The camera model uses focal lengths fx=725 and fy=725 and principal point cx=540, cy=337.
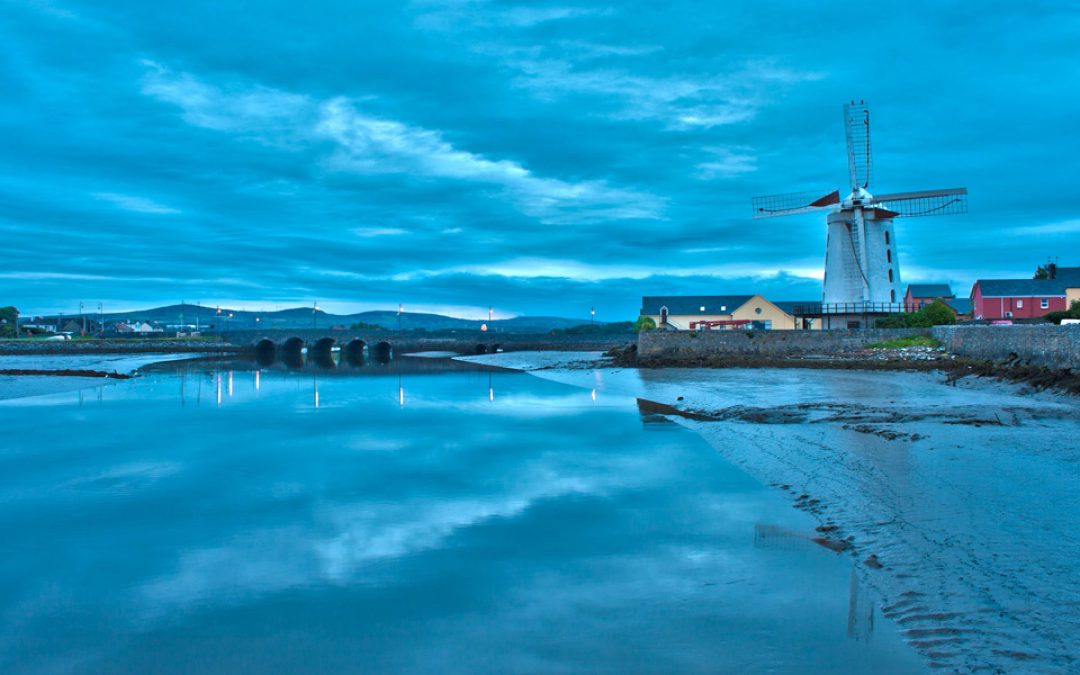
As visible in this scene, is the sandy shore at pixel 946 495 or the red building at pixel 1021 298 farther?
the red building at pixel 1021 298

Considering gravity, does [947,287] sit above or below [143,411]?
above

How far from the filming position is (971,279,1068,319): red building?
215ft

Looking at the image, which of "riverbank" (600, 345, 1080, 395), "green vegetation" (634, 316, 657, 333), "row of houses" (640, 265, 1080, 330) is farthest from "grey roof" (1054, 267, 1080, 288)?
"green vegetation" (634, 316, 657, 333)

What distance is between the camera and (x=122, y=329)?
592 feet

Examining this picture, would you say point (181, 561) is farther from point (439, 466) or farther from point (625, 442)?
point (625, 442)

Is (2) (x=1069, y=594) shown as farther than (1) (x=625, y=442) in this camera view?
No

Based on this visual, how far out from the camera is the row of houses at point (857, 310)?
61588mm

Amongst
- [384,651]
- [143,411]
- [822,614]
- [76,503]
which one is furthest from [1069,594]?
[143,411]

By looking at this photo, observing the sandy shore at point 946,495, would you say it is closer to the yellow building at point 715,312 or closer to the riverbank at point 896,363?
the riverbank at point 896,363

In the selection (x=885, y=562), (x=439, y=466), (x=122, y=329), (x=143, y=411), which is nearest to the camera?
(x=885, y=562)

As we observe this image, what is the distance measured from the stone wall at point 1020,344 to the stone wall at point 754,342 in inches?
293

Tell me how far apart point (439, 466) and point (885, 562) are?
9.41 m

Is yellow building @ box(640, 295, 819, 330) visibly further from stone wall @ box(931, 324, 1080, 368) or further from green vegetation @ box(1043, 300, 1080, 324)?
stone wall @ box(931, 324, 1080, 368)

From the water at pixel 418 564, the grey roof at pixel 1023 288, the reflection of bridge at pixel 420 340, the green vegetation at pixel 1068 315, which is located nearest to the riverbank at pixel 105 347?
the reflection of bridge at pixel 420 340
